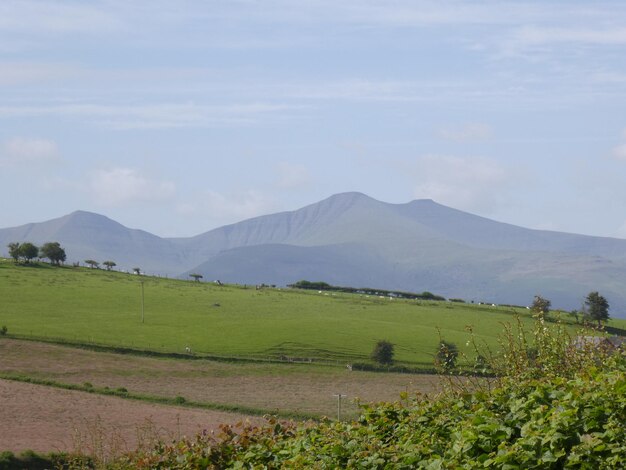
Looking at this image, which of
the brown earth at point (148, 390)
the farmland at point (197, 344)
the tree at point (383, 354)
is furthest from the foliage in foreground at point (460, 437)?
the tree at point (383, 354)

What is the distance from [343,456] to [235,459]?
2287 mm

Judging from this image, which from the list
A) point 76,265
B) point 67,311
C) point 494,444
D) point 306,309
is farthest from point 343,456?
point 76,265

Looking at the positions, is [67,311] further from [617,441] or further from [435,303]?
[617,441]

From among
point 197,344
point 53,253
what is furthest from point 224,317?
point 53,253

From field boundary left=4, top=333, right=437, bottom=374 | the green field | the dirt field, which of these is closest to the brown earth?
the dirt field

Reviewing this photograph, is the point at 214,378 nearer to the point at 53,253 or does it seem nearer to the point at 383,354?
the point at 383,354

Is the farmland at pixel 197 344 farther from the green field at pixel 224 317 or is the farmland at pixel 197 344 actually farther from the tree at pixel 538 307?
the tree at pixel 538 307

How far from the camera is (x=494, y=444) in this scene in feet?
37.5

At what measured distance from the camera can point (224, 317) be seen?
106 metres

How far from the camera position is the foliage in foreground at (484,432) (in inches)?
420

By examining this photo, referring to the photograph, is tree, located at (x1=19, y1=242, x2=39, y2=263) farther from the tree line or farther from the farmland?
the farmland

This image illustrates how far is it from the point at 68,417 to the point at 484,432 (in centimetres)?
4204

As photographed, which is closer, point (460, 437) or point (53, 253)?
point (460, 437)

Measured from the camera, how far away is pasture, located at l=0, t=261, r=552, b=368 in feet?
290
